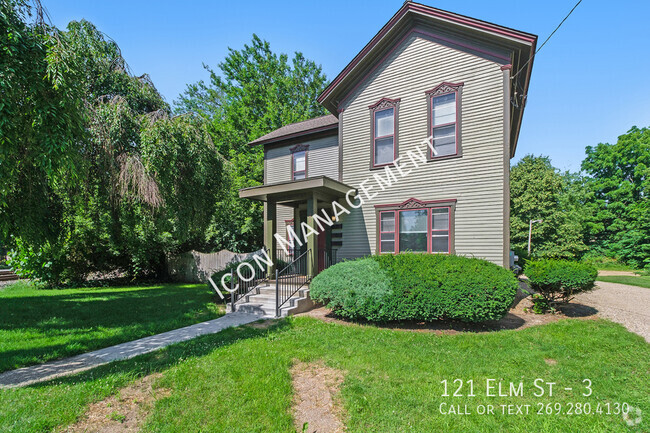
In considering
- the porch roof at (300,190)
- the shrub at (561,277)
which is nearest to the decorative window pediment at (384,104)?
the porch roof at (300,190)

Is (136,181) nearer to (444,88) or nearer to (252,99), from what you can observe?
(444,88)

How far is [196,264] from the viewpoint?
1603 centimetres

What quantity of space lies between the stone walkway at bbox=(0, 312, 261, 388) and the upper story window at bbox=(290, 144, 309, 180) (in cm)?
661

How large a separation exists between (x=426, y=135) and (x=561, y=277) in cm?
505

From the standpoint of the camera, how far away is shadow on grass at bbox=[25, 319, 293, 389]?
4.10 meters

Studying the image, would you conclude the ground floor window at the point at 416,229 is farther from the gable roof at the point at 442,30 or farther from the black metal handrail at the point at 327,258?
the gable roof at the point at 442,30

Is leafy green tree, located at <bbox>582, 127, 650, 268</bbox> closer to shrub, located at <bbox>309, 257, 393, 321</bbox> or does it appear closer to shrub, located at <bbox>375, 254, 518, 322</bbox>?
shrub, located at <bbox>375, 254, 518, 322</bbox>

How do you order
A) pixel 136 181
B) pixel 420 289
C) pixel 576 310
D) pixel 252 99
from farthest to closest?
pixel 252 99 → pixel 136 181 → pixel 576 310 → pixel 420 289

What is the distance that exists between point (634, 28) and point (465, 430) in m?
8.32

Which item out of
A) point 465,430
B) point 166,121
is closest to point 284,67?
point 166,121

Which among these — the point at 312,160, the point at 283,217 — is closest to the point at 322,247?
the point at 283,217

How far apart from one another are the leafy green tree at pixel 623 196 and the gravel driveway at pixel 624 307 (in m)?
19.2

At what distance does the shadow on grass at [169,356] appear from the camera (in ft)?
13.4

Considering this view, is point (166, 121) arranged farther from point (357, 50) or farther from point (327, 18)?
point (357, 50)
